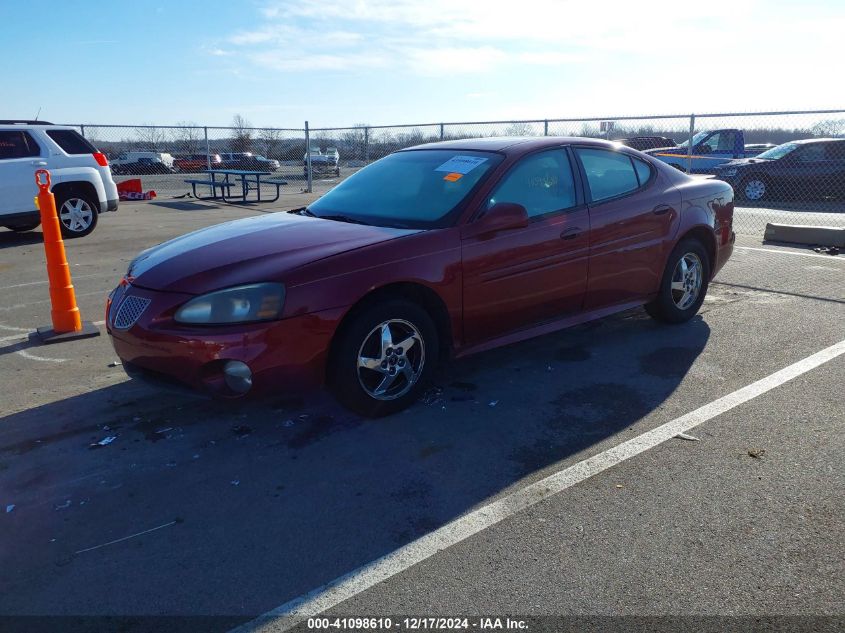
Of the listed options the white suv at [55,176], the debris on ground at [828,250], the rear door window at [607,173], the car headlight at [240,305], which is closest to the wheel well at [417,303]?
the car headlight at [240,305]

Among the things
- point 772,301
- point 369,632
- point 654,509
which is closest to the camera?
point 369,632

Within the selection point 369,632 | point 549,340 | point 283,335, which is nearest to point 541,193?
point 549,340

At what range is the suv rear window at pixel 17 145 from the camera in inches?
412

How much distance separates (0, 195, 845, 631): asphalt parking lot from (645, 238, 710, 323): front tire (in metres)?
0.54

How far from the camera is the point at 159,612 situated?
251 cm

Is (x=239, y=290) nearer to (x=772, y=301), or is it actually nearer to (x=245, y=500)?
(x=245, y=500)

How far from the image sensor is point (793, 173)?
56.3ft

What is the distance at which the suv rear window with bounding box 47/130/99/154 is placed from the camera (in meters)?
11.0

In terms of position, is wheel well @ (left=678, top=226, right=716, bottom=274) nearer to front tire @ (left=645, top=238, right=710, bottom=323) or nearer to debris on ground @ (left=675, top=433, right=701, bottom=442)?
front tire @ (left=645, top=238, right=710, bottom=323)

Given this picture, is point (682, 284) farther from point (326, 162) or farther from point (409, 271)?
point (326, 162)

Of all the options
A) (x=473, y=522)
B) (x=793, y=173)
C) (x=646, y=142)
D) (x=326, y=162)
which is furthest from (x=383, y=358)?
(x=326, y=162)

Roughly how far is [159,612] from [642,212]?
13.9 ft

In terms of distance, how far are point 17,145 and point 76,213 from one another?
Answer: 1.27 m

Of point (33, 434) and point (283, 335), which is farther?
point (33, 434)
